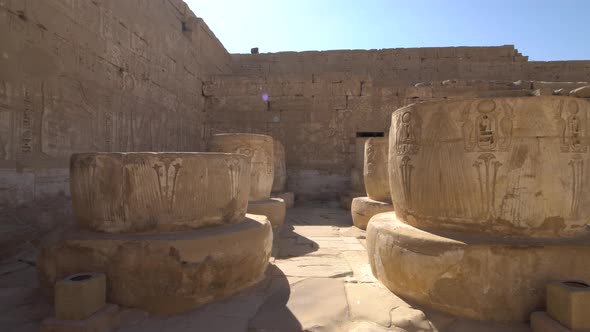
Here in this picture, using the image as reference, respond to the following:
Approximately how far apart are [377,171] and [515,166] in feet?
11.1

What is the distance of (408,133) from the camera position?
283cm

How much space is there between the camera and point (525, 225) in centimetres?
241

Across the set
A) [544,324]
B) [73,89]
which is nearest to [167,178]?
[544,324]

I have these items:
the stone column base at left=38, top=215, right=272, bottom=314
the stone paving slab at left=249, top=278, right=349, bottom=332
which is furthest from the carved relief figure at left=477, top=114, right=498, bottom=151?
the stone column base at left=38, top=215, right=272, bottom=314

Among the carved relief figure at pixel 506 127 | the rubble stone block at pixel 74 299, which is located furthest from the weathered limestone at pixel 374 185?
the rubble stone block at pixel 74 299

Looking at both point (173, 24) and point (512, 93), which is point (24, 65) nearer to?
point (173, 24)

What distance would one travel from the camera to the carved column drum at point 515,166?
2.39 meters

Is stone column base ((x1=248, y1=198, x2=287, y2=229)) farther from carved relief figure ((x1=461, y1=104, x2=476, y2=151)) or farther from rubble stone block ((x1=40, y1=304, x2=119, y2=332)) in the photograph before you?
carved relief figure ((x1=461, y1=104, x2=476, y2=151))

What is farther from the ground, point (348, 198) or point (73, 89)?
point (73, 89)

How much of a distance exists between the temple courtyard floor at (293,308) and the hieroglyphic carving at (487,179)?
745mm

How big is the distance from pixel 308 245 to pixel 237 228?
6.02 ft

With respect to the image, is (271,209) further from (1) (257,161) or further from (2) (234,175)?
(2) (234,175)

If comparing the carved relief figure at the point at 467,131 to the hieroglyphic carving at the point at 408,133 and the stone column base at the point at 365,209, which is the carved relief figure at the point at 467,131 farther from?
the stone column base at the point at 365,209

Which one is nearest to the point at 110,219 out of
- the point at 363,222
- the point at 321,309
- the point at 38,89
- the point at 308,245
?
the point at 321,309
